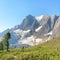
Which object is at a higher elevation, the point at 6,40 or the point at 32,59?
the point at 6,40

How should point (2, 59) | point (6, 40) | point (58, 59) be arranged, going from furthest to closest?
point (6, 40) < point (2, 59) < point (58, 59)

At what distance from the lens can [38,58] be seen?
277 ft

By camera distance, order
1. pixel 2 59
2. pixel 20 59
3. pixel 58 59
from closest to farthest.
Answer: pixel 58 59, pixel 20 59, pixel 2 59

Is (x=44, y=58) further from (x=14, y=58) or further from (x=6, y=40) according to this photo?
(x=6, y=40)

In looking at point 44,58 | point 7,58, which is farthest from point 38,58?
point 7,58

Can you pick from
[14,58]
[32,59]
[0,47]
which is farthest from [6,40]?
[32,59]

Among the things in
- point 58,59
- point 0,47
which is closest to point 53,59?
point 58,59

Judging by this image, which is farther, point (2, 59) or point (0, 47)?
point (0, 47)

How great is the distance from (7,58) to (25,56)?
8.71 meters

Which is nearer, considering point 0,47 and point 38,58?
point 38,58

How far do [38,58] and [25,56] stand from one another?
638 cm

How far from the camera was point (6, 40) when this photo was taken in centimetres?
13800

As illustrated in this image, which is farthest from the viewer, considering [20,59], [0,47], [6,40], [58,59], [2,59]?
[0,47]

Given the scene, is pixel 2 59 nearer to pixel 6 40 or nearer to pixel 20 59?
pixel 20 59
